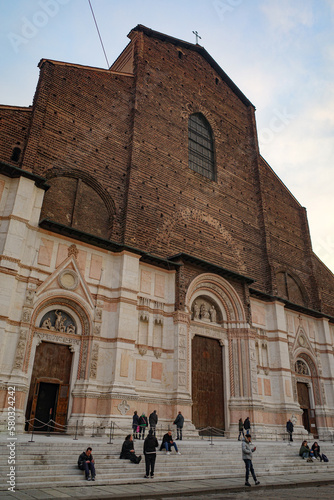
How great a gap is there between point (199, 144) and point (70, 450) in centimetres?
1742

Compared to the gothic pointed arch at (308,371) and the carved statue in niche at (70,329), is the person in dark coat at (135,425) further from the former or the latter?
the gothic pointed arch at (308,371)

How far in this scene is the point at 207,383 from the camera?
57.5 feet

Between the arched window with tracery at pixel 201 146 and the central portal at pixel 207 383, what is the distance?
30.6ft

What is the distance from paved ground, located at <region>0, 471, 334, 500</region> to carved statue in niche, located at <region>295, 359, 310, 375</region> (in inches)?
471

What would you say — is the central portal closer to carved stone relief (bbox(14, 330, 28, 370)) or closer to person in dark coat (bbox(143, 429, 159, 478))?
carved stone relief (bbox(14, 330, 28, 370))

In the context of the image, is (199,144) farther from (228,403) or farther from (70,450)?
(70,450)

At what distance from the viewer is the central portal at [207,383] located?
16.8 m

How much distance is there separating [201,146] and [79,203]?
367 inches

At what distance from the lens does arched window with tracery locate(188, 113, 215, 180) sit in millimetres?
22172

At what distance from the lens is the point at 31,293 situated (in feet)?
44.4

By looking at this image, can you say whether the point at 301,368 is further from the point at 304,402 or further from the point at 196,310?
the point at 196,310

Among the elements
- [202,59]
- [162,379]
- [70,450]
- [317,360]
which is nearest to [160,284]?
[162,379]

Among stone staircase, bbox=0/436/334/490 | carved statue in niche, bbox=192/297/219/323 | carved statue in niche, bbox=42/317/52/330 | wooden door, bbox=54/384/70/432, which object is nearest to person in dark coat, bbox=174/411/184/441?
stone staircase, bbox=0/436/334/490

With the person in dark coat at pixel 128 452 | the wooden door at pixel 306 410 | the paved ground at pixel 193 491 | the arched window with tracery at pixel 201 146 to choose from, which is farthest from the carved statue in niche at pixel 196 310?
the person in dark coat at pixel 128 452
